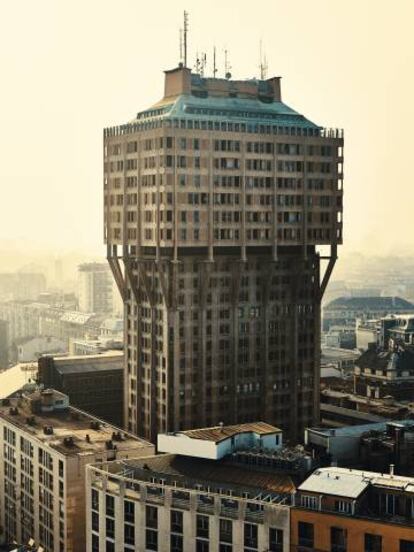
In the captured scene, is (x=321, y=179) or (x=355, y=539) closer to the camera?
(x=355, y=539)

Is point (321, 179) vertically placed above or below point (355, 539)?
above

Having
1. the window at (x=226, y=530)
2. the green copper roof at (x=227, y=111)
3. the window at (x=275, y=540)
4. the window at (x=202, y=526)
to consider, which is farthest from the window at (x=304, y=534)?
the green copper roof at (x=227, y=111)

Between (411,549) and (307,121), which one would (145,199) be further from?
(411,549)

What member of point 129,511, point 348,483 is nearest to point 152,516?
point 129,511

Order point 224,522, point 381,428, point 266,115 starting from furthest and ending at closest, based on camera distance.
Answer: point 266,115, point 381,428, point 224,522

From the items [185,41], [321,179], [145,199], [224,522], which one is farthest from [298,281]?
[224,522]

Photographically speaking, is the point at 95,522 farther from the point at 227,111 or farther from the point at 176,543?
the point at 227,111

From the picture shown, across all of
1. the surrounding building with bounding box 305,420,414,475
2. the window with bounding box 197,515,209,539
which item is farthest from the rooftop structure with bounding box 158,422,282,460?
the window with bounding box 197,515,209,539
